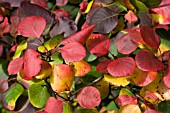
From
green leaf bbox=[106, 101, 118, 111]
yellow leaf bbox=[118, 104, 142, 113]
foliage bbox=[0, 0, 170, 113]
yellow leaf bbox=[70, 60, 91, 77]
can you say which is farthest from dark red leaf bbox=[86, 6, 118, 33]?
green leaf bbox=[106, 101, 118, 111]

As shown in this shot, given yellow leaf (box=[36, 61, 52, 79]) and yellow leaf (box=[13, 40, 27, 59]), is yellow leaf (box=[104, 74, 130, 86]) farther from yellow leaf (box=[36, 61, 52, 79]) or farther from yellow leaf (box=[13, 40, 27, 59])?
yellow leaf (box=[13, 40, 27, 59])

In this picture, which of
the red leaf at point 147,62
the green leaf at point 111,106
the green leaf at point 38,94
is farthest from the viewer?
the green leaf at point 111,106

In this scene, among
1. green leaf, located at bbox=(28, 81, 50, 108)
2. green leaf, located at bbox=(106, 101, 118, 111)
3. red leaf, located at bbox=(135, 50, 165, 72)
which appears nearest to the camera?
red leaf, located at bbox=(135, 50, 165, 72)

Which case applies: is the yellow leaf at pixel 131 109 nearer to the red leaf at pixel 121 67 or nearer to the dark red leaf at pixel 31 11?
the red leaf at pixel 121 67

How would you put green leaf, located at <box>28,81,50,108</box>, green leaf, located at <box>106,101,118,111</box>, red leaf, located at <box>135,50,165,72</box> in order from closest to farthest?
1. red leaf, located at <box>135,50,165,72</box>
2. green leaf, located at <box>28,81,50,108</box>
3. green leaf, located at <box>106,101,118,111</box>

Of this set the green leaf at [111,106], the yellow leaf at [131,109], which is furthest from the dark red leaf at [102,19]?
the green leaf at [111,106]

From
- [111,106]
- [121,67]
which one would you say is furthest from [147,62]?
[111,106]

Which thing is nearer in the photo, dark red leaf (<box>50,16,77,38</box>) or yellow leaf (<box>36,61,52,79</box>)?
yellow leaf (<box>36,61,52,79</box>)
